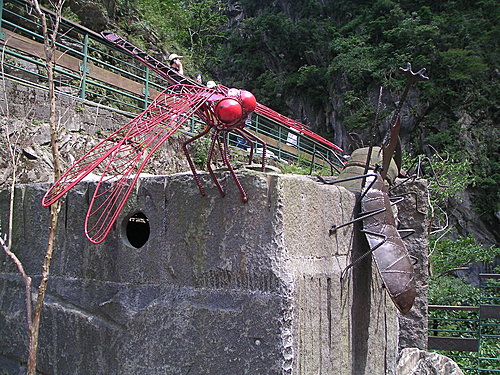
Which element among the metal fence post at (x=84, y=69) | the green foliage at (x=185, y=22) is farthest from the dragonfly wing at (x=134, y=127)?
the green foliage at (x=185, y=22)

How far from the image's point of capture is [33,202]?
3.06 m

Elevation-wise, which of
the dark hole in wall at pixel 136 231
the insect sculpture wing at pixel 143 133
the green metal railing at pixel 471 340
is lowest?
the green metal railing at pixel 471 340

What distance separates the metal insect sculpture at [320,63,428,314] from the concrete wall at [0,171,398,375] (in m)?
0.13

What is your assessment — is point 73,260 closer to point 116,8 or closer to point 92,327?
point 92,327

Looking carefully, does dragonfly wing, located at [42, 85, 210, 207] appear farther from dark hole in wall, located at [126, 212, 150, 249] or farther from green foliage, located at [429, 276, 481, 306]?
green foliage, located at [429, 276, 481, 306]

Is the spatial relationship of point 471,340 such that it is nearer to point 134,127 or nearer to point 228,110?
point 228,110

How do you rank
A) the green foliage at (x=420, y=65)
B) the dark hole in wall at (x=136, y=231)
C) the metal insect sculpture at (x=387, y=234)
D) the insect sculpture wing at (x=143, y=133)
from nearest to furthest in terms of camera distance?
1. the insect sculpture wing at (x=143, y=133)
2. the metal insect sculpture at (x=387, y=234)
3. the dark hole in wall at (x=136, y=231)
4. the green foliage at (x=420, y=65)

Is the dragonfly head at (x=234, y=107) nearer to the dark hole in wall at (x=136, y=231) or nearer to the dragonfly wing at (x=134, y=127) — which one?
the dragonfly wing at (x=134, y=127)

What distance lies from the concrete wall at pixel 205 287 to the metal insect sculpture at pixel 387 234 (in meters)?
0.13

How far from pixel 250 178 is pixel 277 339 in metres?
0.75

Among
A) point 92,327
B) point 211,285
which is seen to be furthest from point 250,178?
point 92,327

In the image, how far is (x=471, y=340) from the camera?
6.75 metres

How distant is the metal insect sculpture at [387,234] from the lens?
2643 mm

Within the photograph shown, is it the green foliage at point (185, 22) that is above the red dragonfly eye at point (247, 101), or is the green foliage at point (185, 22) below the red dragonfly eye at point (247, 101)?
above
